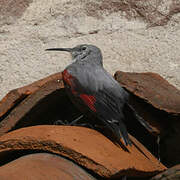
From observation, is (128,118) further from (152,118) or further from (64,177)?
(64,177)

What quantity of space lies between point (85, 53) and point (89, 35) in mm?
274

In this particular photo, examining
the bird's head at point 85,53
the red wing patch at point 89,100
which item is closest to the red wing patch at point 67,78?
the red wing patch at point 89,100

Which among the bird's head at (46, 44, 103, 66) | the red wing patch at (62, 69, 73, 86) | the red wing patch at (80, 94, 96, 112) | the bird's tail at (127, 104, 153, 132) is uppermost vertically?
the red wing patch at (62, 69, 73, 86)

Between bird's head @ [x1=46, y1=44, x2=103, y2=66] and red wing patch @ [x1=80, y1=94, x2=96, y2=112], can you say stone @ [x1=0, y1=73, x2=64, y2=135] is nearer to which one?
red wing patch @ [x1=80, y1=94, x2=96, y2=112]

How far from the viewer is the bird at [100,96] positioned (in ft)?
6.80

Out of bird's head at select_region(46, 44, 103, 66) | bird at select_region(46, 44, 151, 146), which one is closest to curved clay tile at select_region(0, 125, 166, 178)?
bird at select_region(46, 44, 151, 146)

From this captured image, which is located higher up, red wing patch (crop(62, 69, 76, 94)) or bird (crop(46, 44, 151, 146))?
red wing patch (crop(62, 69, 76, 94))

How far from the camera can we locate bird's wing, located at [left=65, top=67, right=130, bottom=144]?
2.09m

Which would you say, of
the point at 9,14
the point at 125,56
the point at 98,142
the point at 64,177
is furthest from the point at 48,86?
the point at 9,14

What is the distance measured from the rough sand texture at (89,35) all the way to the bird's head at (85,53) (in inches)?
7.1

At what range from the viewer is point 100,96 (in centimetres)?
220

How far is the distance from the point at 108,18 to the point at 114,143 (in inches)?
49.2

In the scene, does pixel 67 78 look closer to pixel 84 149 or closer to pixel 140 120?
pixel 140 120

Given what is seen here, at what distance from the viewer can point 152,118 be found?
7.00 ft
